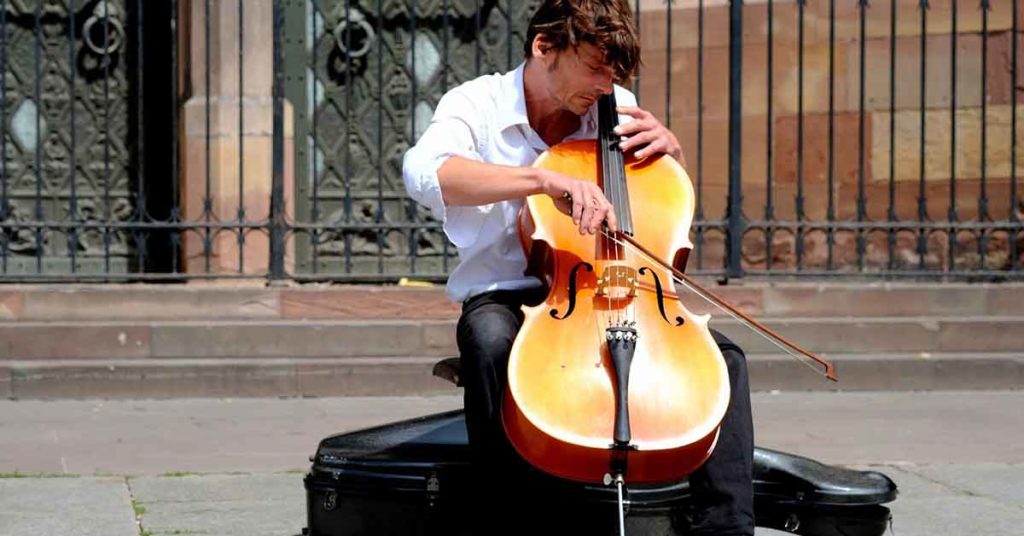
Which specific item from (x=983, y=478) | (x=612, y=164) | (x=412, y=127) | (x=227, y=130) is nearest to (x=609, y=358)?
(x=612, y=164)

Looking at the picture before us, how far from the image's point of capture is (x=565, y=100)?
13.0ft

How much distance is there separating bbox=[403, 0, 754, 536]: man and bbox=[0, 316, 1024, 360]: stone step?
4.10m

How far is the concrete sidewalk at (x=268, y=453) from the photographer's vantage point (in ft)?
16.9

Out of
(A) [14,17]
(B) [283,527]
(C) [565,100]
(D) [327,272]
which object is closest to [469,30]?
(D) [327,272]

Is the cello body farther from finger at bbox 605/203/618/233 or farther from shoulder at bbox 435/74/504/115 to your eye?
shoulder at bbox 435/74/504/115

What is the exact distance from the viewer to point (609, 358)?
3508 millimetres

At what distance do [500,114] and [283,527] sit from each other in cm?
160

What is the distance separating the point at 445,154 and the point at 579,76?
0.36 metres

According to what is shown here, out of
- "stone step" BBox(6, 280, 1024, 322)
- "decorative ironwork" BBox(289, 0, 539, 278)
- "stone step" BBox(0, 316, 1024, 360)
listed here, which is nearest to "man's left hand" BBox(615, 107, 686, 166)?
"stone step" BBox(6, 280, 1024, 322)

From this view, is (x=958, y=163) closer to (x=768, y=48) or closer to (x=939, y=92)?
(x=939, y=92)

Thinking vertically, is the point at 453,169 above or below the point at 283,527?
above

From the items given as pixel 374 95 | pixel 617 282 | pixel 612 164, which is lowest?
pixel 617 282

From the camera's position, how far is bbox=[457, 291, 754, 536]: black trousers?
3.74 meters

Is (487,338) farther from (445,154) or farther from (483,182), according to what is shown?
(445,154)
